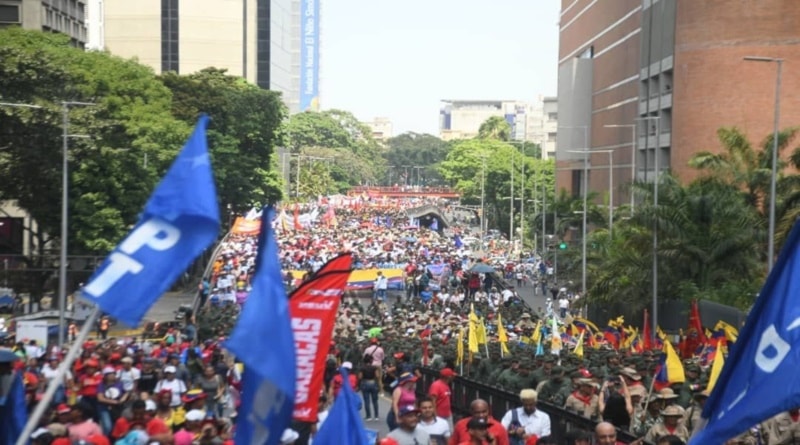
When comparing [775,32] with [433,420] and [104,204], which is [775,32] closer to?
[104,204]

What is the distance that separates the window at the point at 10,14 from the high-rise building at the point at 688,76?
24.0 m

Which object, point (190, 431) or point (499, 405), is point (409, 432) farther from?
point (499, 405)

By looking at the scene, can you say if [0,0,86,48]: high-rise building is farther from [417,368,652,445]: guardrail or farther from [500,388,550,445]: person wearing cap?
[500,388,550,445]: person wearing cap

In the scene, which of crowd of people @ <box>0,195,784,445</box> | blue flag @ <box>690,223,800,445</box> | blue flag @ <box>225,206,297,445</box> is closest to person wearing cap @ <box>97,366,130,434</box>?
crowd of people @ <box>0,195,784,445</box>

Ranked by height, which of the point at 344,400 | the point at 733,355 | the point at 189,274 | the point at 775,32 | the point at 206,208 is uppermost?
the point at 775,32

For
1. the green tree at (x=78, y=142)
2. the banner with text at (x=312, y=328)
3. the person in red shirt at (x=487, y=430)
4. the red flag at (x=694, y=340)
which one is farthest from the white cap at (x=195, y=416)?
the green tree at (x=78, y=142)

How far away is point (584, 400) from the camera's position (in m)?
15.8

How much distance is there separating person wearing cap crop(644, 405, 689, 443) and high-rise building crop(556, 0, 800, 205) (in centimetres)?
3774

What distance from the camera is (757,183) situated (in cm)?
4188

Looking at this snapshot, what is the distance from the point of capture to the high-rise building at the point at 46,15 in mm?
63281

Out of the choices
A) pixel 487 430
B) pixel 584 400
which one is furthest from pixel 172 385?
pixel 487 430

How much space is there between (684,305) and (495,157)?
9438 cm

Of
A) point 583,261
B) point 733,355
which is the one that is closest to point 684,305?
point 583,261

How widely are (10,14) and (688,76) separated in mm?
27990
